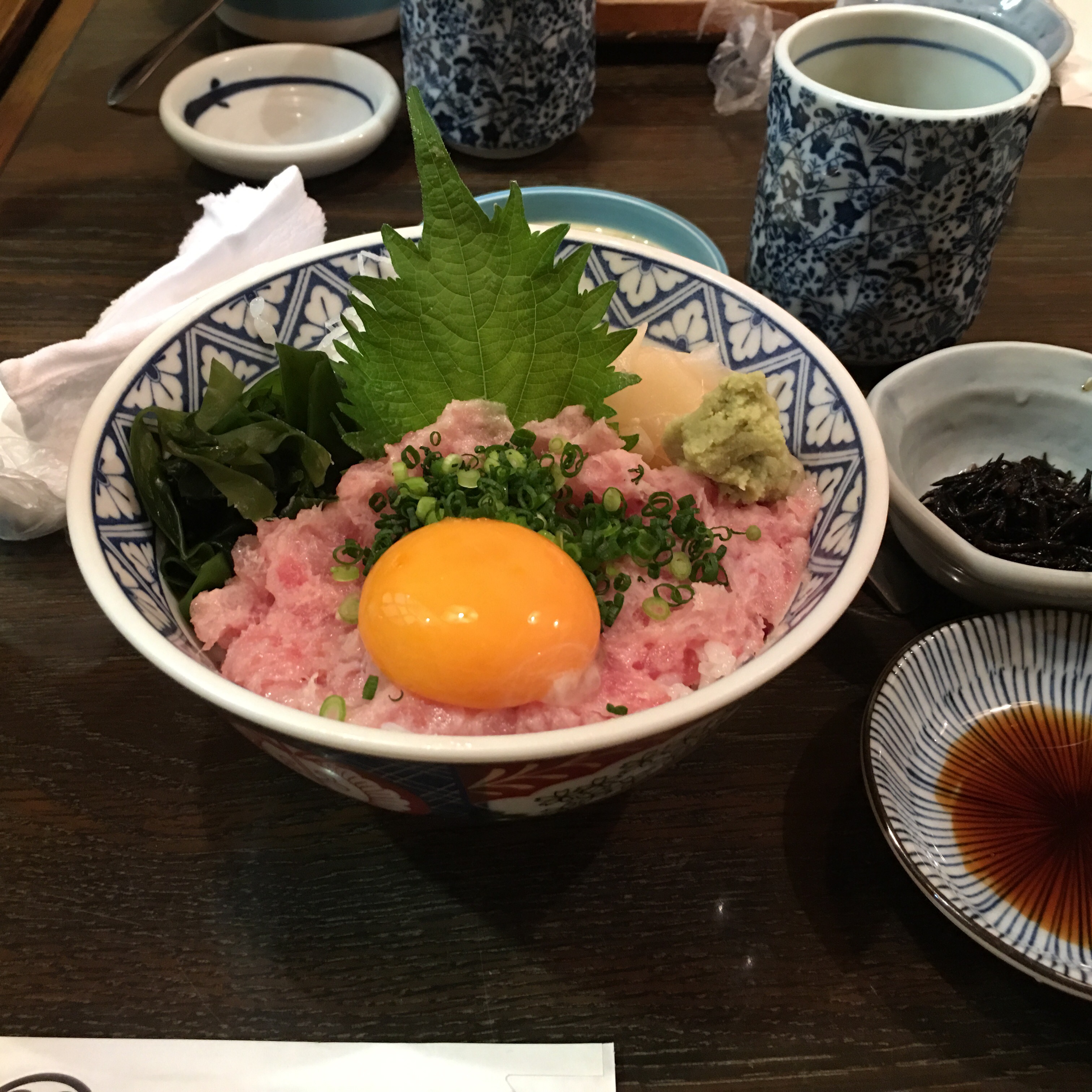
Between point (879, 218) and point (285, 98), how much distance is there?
2172 mm

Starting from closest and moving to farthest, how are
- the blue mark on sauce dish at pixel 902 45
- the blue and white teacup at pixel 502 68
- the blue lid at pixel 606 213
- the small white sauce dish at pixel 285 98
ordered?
the blue mark on sauce dish at pixel 902 45, the blue lid at pixel 606 213, the blue and white teacup at pixel 502 68, the small white sauce dish at pixel 285 98

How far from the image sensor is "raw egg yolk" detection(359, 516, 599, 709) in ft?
3.50

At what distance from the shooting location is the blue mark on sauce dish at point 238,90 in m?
2.83

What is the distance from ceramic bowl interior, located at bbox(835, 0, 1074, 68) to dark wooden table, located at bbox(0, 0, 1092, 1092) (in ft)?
8.02

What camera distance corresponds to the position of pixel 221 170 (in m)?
2.66

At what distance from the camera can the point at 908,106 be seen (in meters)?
2.09

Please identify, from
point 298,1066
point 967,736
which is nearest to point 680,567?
point 967,736

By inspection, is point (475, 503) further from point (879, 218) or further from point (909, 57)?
point (909, 57)

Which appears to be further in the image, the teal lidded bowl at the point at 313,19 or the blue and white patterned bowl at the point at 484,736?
the teal lidded bowl at the point at 313,19

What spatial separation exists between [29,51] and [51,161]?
36.2 inches

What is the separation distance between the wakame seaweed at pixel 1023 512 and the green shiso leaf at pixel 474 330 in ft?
2.59

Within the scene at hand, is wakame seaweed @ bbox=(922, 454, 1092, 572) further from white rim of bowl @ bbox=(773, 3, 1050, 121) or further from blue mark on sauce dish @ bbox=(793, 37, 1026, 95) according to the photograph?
blue mark on sauce dish @ bbox=(793, 37, 1026, 95)

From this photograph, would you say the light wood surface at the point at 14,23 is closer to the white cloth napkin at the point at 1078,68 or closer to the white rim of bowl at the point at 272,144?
the white rim of bowl at the point at 272,144

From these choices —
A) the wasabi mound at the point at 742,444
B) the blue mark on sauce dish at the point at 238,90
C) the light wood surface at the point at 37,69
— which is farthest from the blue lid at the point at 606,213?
the light wood surface at the point at 37,69
